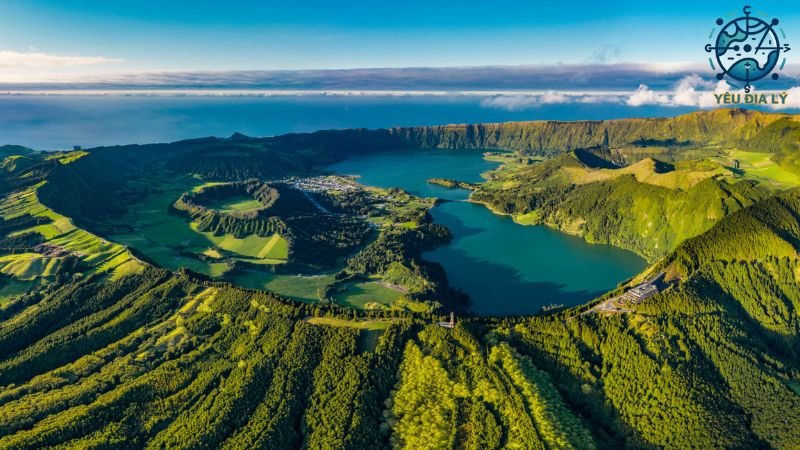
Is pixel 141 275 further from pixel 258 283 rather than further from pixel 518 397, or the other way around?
pixel 518 397

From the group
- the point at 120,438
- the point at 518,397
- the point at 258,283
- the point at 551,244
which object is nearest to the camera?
the point at 120,438

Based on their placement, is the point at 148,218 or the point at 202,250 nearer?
the point at 202,250

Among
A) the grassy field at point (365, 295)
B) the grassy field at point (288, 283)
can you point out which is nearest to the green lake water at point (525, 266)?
the grassy field at point (365, 295)

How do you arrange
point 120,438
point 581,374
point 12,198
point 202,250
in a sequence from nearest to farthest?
1. point 120,438
2. point 581,374
3. point 202,250
4. point 12,198

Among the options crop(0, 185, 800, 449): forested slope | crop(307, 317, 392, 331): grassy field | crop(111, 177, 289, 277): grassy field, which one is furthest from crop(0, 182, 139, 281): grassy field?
crop(307, 317, 392, 331): grassy field

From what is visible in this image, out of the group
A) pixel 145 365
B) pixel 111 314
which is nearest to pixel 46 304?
pixel 111 314

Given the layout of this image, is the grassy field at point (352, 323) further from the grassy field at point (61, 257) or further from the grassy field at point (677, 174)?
the grassy field at point (677, 174)

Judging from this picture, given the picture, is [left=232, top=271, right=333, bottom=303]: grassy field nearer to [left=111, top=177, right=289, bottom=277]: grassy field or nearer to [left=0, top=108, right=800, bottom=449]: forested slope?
[left=111, top=177, right=289, bottom=277]: grassy field
